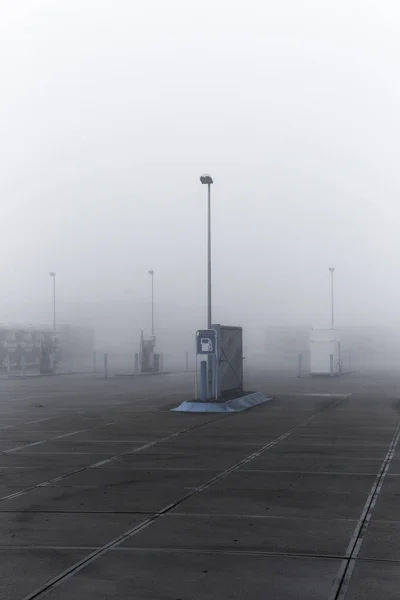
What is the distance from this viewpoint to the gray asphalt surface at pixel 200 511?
7980 mm

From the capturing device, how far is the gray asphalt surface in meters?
7.98

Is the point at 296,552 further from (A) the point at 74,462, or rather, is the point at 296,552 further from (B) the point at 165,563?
(A) the point at 74,462

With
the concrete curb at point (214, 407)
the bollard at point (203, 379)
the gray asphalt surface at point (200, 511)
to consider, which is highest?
the bollard at point (203, 379)

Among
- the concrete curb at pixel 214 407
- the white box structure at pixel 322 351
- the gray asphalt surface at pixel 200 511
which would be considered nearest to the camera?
the gray asphalt surface at pixel 200 511

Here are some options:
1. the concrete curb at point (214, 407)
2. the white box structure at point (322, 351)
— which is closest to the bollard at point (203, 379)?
the concrete curb at point (214, 407)

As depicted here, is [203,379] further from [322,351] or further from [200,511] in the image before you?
[322,351]

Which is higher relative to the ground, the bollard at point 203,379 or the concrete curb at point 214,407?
the bollard at point 203,379

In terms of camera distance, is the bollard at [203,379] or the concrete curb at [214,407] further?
the bollard at [203,379]

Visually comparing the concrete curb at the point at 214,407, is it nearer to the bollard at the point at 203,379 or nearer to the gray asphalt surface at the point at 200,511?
the bollard at the point at 203,379

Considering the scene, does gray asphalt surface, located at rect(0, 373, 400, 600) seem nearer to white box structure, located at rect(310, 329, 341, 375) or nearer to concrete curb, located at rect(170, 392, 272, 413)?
concrete curb, located at rect(170, 392, 272, 413)

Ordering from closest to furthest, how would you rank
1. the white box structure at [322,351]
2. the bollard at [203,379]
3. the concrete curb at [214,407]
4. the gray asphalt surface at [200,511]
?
the gray asphalt surface at [200,511] → the concrete curb at [214,407] → the bollard at [203,379] → the white box structure at [322,351]

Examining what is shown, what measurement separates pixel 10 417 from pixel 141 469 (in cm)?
1248

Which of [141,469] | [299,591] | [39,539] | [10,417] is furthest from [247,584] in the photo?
[10,417]

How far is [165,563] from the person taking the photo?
8.63 metres
